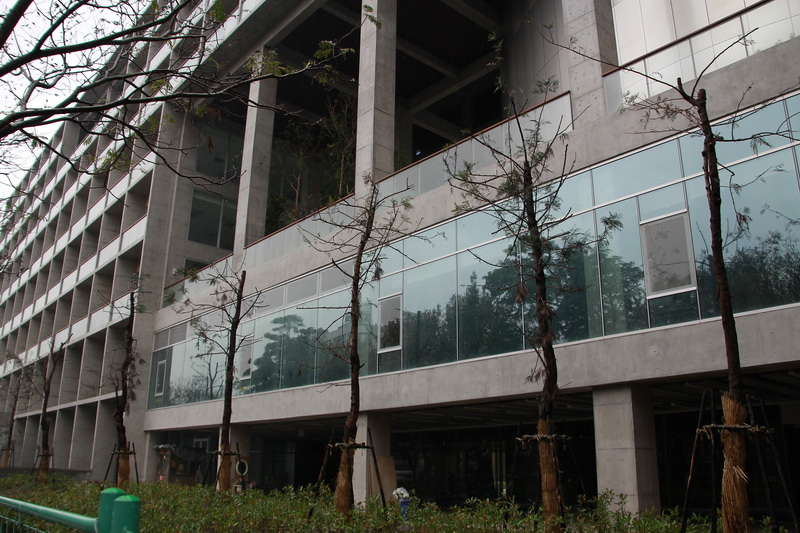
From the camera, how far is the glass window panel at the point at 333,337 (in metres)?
21.0

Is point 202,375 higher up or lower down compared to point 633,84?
lower down

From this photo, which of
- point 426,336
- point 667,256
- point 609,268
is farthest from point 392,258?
point 667,256

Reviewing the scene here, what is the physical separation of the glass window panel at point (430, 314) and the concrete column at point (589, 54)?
522 cm

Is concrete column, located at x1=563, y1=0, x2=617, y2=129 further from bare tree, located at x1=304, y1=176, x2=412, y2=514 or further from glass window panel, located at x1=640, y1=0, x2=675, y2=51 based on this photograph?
bare tree, located at x1=304, y1=176, x2=412, y2=514

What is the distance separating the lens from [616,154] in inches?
578

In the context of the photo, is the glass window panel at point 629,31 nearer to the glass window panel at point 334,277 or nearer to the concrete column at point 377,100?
the concrete column at point 377,100

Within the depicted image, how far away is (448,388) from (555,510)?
7.64m

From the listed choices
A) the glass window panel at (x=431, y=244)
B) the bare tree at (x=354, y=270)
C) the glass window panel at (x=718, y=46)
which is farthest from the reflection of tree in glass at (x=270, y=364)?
the glass window panel at (x=718, y=46)

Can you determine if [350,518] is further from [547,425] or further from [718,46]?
[718,46]

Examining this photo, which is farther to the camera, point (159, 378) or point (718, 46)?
point (159, 378)

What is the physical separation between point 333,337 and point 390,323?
290 cm

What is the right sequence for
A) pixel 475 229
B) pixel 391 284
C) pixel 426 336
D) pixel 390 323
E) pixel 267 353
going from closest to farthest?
pixel 475 229 → pixel 426 336 → pixel 390 323 → pixel 391 284 → pixel 267 353

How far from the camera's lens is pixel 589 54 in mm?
15922

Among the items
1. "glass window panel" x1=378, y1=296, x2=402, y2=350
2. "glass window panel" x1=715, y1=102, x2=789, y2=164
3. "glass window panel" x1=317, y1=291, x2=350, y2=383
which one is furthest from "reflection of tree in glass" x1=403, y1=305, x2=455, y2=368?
"glass window panel" x1=715, y1=102, x2=789, y2=164
